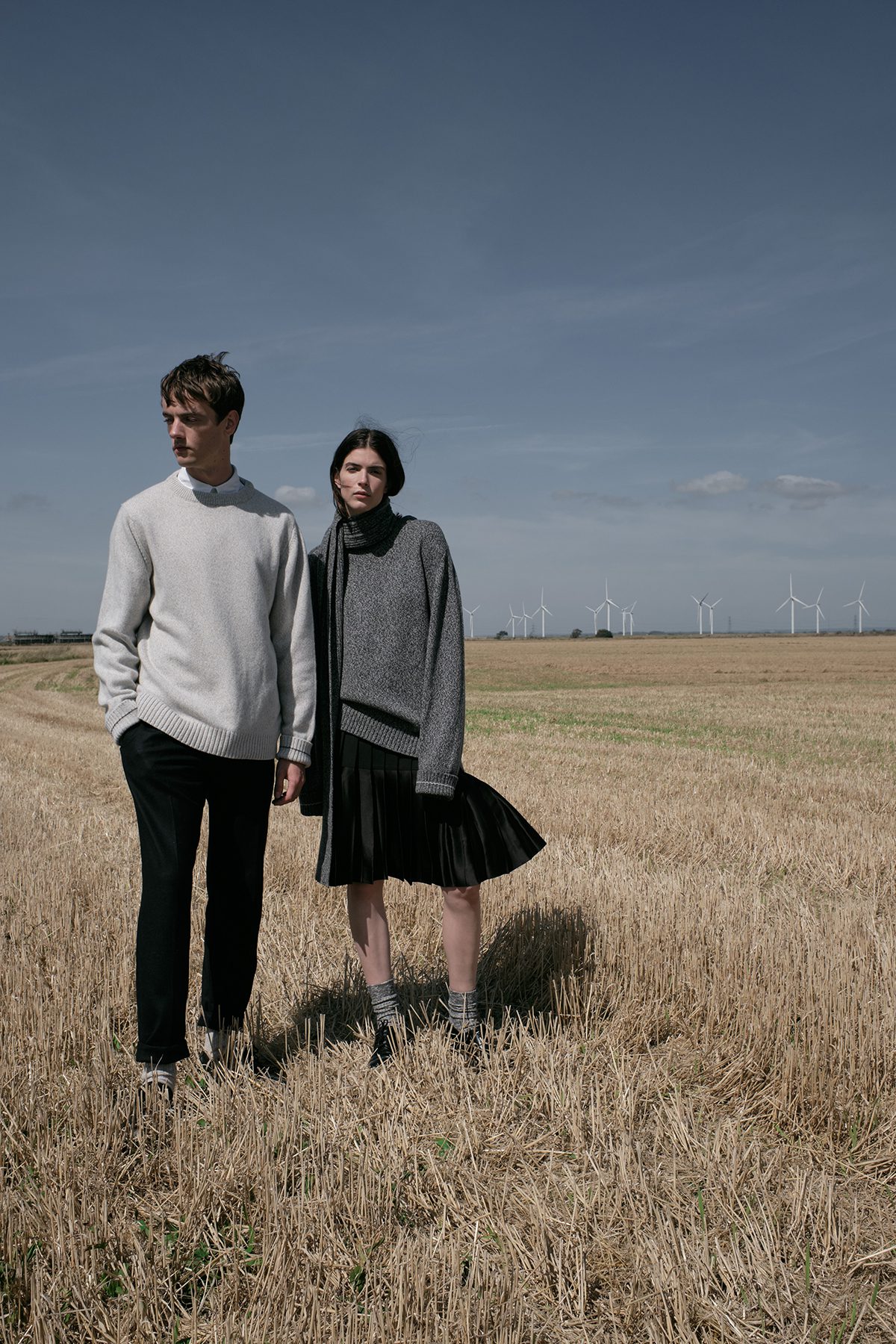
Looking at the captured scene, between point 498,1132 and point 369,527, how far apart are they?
209 cm

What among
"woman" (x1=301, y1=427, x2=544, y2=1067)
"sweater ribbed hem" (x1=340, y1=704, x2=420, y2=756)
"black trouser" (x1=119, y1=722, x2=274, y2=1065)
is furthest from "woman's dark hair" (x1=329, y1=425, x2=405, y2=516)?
"black trouser" (x1=119, y1=722, x2=274, y2=1065)

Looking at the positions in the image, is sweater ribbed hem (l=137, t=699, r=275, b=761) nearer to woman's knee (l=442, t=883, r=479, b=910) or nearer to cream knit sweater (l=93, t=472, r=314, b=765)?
cream knit sweater (l=93, t=472, r=314, b=765)

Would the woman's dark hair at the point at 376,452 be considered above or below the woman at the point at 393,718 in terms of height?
above

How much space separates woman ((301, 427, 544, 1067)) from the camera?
3398 mm

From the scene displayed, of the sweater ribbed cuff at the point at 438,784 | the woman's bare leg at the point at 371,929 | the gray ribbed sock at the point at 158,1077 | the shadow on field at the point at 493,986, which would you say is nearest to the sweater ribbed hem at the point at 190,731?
the sweater ribbed cuff at the point at 438,784

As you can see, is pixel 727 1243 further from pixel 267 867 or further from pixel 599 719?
pixel 599 719

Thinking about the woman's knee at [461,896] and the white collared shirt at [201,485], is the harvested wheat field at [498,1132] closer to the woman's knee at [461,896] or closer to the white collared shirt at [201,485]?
the woman's knee at [461,896]

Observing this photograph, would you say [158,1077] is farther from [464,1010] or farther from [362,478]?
[362,478]

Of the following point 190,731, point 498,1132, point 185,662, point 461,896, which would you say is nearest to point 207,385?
point 185,662

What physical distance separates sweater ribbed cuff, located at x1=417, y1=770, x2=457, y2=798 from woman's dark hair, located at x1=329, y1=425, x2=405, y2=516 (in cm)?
103

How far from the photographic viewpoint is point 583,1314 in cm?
221

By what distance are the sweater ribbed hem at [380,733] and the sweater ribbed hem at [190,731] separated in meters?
0.43

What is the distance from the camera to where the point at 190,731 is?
10.2 ft

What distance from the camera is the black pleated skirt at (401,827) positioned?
3424 millimetres
